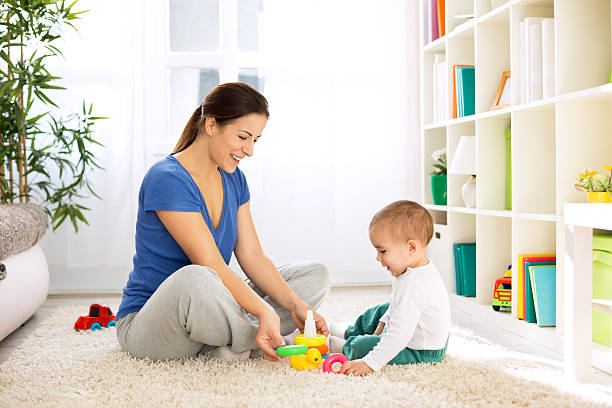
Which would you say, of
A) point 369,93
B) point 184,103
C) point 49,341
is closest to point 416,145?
point 369,93

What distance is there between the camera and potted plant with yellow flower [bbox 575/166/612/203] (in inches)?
73.5

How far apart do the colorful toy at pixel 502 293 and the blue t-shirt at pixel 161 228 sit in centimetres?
113

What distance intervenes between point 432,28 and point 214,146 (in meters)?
1.76

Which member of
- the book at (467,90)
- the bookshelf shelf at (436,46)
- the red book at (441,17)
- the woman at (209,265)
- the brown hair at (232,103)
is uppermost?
the red book at (441,17)

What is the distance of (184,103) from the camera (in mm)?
3566

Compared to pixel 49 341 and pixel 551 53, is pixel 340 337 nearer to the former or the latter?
pixel 49 341

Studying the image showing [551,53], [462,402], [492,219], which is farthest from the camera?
[492,219]

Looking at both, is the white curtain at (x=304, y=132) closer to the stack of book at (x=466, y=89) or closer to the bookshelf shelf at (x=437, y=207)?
the bookshelf shelf at (x=437, y=207)

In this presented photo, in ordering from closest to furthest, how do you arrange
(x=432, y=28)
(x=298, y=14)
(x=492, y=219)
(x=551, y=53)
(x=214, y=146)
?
(x=214, y=146) < (x=551, y=53) < (x=492, y=219) < (x=432, y=28) < (x=298, y=14)

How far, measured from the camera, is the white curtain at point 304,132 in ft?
11.2

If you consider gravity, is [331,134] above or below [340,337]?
above

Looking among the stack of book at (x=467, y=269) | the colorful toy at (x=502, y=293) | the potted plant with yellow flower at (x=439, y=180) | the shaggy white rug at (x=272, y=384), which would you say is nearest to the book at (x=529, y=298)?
the colorful toy at (x=502, y=293)

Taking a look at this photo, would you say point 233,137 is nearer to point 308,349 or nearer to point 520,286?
point 308,349

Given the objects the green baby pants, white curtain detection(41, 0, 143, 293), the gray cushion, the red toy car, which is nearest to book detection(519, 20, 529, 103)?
the green baby pants
